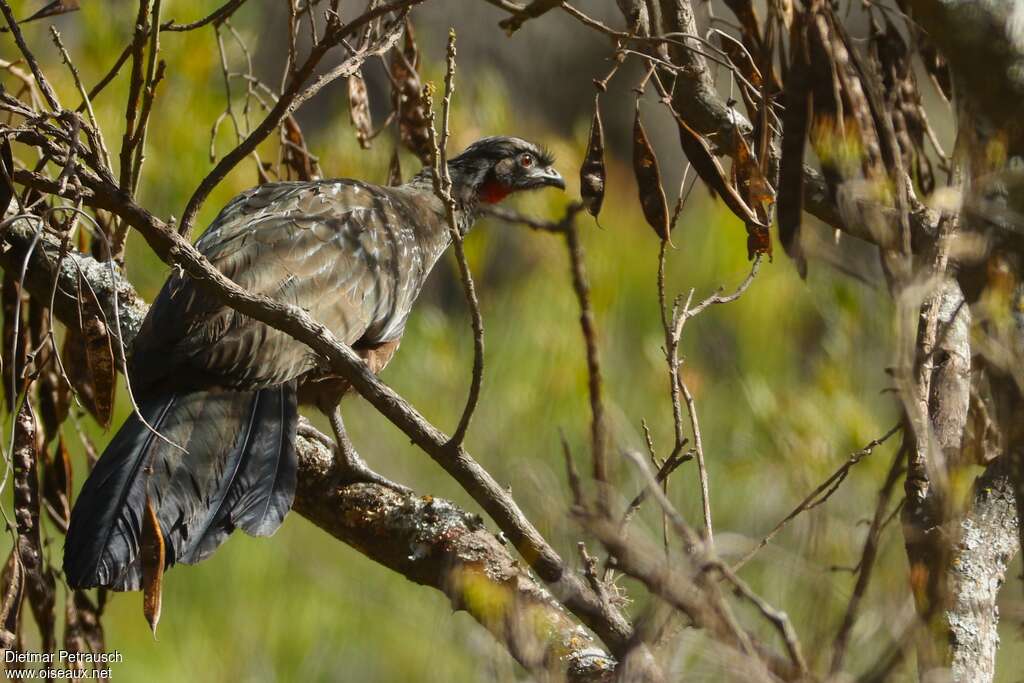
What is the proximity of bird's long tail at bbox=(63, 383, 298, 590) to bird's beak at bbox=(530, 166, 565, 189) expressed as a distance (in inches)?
64.2

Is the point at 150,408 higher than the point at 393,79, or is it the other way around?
the point at 393,79

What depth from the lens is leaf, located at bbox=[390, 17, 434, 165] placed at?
3.43m

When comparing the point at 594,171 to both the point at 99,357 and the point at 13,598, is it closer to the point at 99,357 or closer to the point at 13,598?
the point at 99,357

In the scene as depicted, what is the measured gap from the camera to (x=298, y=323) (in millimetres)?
1942

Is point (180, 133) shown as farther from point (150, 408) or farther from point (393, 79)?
point (150, 408)

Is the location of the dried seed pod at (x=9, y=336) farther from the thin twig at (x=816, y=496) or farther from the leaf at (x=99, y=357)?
the thin twig at (x=816, y=496)

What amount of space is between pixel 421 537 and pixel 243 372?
24.7 inches

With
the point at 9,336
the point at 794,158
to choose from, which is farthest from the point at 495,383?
the point at 794,158

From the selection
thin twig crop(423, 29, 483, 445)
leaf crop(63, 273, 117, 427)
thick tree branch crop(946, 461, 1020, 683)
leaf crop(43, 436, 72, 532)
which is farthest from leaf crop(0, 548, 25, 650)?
thick tree branch crop(946, 461, 1020, 683)

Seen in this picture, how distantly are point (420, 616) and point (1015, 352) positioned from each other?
141 inches

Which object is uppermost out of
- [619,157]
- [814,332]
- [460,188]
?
[619,157]

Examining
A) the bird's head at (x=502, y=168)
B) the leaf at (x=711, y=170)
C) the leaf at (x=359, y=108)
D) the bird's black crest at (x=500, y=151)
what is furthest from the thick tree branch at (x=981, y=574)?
the bird's black crest at (x=500, y=151)

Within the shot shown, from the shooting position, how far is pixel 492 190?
14.6ft

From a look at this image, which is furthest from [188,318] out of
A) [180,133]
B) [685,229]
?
[685,229]
